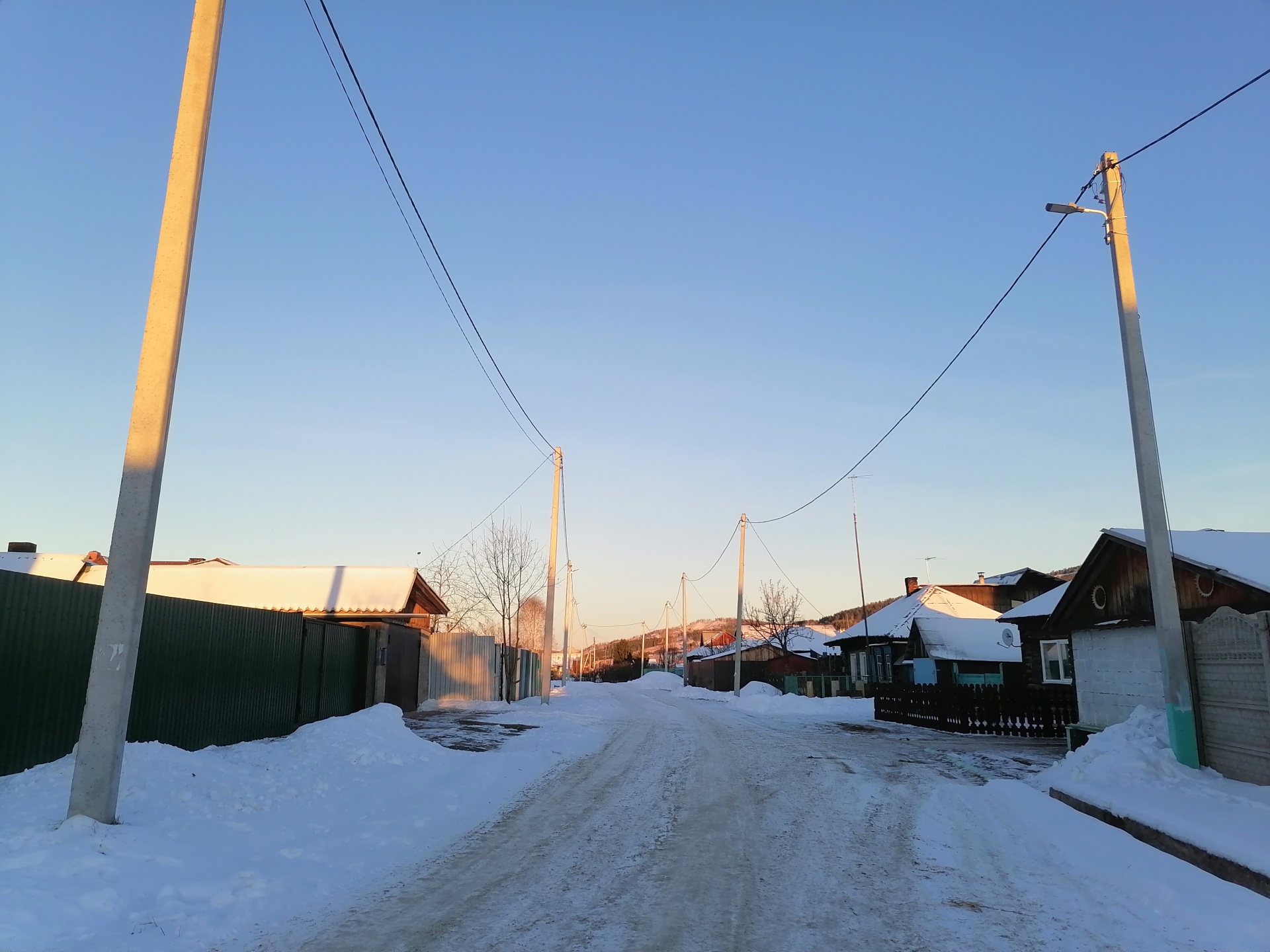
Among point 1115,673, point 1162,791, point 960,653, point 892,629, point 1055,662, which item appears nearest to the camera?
point 1162,791

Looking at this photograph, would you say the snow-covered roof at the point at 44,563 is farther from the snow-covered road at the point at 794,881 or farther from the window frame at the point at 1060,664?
the window frame at the point at 1060,664

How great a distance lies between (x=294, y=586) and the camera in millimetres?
26500

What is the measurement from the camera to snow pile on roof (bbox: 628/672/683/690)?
7075cm

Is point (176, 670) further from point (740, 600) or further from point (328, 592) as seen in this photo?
point (740, 600)

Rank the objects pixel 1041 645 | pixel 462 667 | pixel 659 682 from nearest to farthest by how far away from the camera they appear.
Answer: pixel 1041 645
pixel 462 667
pixel 659 682

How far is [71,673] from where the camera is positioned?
9.48 metres

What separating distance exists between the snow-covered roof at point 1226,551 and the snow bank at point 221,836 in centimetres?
1144

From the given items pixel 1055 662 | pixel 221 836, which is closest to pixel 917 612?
pixel 1055 662

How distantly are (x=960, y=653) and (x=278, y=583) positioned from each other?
1128 inches

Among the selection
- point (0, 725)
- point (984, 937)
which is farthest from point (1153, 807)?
point (0, 725)

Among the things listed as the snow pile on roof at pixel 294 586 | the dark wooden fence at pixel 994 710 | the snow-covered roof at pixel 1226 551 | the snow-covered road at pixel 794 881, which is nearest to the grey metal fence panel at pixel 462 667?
the snow pile on roof at pixel 294 586

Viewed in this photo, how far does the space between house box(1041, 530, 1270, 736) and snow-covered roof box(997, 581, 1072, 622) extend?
4.83m

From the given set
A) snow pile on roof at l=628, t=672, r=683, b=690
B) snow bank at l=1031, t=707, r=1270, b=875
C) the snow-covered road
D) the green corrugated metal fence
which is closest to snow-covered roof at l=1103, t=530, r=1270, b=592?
snow bank at l=1031, t=707, r=1270, b=875

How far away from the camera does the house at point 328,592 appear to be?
2430 cm
